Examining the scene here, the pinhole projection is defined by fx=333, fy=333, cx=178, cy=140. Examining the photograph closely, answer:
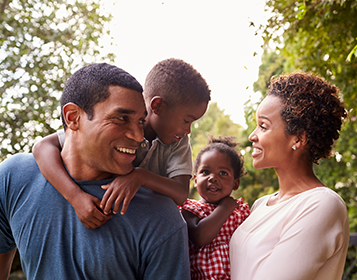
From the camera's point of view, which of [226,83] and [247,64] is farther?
[226,83]

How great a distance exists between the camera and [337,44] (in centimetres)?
369

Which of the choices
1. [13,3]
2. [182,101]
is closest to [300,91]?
[182,101]

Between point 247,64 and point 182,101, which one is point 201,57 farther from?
point 182,101

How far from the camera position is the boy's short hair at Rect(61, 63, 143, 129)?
65.2 inches

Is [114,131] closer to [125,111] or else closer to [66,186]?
[125,111]

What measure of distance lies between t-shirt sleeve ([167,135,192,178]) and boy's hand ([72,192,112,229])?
0.52 meters

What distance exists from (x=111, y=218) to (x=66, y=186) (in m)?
0.28

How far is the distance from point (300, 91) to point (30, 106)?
11.0 feet

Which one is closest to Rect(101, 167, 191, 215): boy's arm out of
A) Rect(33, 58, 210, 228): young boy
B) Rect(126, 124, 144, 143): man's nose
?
Rect(33, 58, 210, 228): young boy

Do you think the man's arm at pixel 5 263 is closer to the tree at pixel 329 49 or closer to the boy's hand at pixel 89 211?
the boy's hand at pixel 89 211

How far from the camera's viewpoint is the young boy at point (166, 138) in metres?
1.74

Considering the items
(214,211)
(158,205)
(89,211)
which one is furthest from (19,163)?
(214,211)

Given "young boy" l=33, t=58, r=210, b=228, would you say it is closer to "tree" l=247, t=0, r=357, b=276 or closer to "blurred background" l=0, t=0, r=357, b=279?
"blurred background" l=0, t=0, r=357, b=279

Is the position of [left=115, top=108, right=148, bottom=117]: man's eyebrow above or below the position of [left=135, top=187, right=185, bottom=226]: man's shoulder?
above
